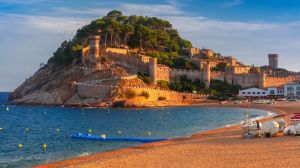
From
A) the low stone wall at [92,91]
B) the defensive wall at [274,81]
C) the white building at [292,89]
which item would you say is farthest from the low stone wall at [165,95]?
the white building at [292,89]

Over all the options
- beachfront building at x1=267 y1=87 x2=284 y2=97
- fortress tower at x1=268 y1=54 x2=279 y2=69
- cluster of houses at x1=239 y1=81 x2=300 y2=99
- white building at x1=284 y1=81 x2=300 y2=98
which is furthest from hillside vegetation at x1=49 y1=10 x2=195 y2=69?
fortress tower at x1=268 y1=54 x2=279 y2=69

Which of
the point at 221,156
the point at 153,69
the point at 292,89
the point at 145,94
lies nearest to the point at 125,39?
the point at 153,69

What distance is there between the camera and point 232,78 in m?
88.1

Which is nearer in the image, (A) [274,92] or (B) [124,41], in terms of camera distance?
(A) [274,92]

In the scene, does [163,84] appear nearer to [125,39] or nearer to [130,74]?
[130,74]

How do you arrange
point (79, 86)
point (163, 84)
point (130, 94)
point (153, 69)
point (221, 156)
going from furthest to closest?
point (163, 84)
point (153, 69)
point (79, 86)
point (130, 94)
point (221, 156)

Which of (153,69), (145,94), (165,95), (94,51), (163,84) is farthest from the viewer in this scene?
(163,84)

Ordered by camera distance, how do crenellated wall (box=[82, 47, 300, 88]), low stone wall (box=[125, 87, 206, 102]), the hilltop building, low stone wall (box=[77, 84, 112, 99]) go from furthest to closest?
1. crenellated wall (box=[82, 47, 300, 88])
2. the hilltop building
3. low stone wall (box=[125, 87, 206, 102])
4. low stone wall (box=[77, 84, 112, 99])

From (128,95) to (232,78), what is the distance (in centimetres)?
2422

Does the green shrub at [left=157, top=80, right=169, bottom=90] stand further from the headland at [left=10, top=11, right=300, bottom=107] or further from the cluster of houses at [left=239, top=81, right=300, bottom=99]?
the cluster of houses at [left=239, top=81, right=300, bottom=99]

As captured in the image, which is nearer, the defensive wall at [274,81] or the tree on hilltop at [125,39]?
the tree on hilltop at [125,39]

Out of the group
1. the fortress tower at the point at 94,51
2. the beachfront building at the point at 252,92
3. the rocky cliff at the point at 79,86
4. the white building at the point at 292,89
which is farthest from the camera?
the white building at the point at 292,89

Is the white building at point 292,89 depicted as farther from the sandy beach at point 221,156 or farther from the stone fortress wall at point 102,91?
the sandy beach at point 221,156

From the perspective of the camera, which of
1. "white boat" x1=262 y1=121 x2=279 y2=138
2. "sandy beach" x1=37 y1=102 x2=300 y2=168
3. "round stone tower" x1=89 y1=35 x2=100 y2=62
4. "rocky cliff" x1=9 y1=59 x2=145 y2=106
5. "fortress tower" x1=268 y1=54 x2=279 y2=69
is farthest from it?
"fortress tower" x1=268 y1=54 x2=279 y2=69
